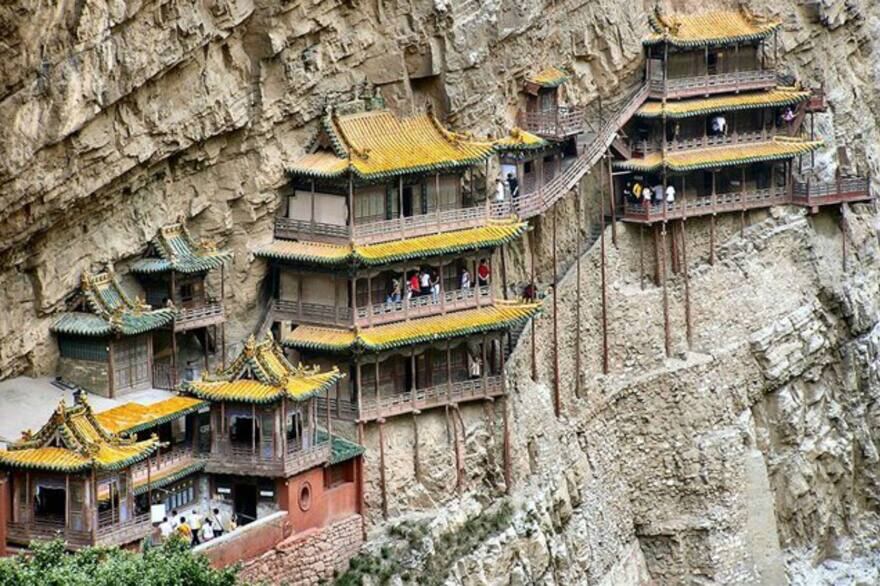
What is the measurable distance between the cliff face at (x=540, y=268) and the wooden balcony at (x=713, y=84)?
4.23 ft

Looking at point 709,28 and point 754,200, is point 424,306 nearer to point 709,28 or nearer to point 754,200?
point 754,200

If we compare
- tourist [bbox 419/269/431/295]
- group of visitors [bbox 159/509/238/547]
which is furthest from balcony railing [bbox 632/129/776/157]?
group of visitors [bbox 159/509/238/547]

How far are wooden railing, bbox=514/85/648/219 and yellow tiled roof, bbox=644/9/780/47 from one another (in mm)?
1907

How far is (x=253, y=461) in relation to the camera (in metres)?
66.4

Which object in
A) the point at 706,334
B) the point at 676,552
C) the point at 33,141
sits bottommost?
the point at 676,552

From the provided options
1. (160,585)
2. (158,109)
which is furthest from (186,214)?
(160,585)

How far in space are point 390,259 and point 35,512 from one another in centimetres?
1371

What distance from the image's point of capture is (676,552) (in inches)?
3191

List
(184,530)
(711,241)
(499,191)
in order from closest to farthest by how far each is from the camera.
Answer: (184,530) → (499,191) → (711,241)

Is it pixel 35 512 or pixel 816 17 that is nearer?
pixel 35 512

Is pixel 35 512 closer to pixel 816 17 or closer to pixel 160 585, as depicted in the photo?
pixel 160 585

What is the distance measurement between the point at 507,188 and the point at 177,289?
1267cm

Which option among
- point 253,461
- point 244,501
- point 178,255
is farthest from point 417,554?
point 178,255

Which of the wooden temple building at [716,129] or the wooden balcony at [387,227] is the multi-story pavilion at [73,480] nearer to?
the wooden balcony at [387,227]
